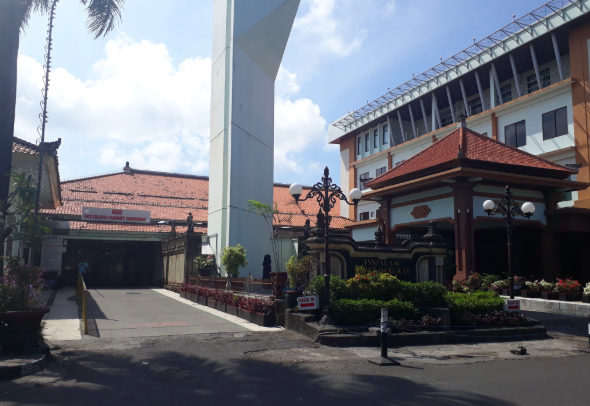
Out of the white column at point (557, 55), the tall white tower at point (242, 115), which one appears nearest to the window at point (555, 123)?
the white column at point (557, 55)

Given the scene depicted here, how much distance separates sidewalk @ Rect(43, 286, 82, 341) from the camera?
11141 mm

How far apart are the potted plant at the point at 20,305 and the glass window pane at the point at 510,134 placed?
90.9 feet

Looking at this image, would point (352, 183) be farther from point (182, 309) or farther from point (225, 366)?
point (225, 366)

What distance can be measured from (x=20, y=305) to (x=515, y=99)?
28.6 meters

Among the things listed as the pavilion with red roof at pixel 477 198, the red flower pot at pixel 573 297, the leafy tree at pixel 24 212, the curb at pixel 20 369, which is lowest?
the curb at pixel 20 369

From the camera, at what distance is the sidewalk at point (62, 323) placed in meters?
11.1

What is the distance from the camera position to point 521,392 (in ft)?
22.1

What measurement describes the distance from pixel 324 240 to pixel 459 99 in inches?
1052

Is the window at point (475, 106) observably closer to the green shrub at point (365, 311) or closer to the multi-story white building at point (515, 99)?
the multi-story white building at point (515, 99)

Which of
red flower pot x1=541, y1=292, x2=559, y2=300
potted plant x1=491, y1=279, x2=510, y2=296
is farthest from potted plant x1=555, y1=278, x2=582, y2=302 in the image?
potted plant x1=491, y1=279, x2=510, y2=296

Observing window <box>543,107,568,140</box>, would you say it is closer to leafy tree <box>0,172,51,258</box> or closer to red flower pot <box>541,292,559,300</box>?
red flower pot <box>541,292,559,300</box>

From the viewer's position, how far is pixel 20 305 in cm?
904

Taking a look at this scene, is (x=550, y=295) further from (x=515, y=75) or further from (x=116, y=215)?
(x=116, y=215)

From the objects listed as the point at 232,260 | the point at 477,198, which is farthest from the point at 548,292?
the point at 232,260
